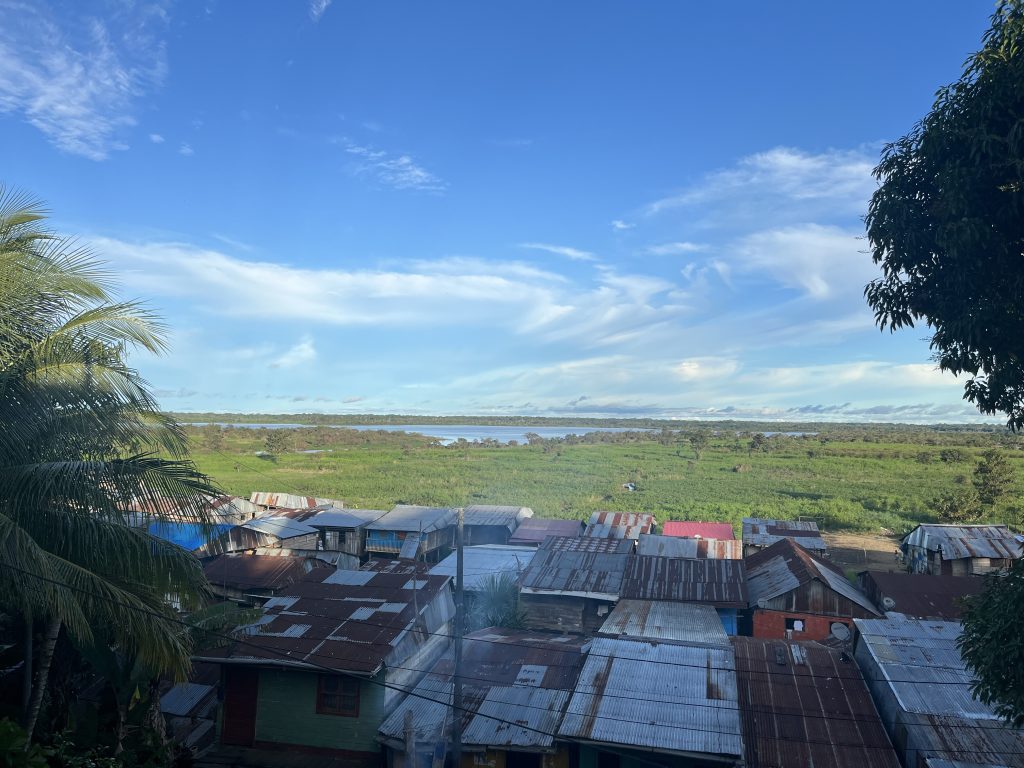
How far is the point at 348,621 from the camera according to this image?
56.3ft

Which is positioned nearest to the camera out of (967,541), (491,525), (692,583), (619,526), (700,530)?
(692,583)

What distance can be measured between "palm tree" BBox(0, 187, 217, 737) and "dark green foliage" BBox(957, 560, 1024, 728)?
31.0ft

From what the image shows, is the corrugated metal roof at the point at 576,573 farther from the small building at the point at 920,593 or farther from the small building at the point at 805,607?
the small building at the point at 920,593

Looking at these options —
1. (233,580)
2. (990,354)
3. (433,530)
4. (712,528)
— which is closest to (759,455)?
(712,528)

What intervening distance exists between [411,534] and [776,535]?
55.5 ft

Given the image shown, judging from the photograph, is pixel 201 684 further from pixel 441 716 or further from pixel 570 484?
pixel 570 484

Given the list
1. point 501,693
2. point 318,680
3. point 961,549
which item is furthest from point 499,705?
point 961,549

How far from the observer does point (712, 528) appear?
33.6m

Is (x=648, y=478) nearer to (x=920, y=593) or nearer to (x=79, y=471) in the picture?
(x=920, y=593)

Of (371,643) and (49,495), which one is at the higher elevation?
(49,495)

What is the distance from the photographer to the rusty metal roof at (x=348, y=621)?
15.5 meters

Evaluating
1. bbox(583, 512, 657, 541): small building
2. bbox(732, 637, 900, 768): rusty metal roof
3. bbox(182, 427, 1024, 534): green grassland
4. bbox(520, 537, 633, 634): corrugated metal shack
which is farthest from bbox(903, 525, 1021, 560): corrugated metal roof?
bbox(732, 637, 900, 768): rusty metal roof

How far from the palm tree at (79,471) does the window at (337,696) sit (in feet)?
20.7

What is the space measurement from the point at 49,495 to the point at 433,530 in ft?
80.7
